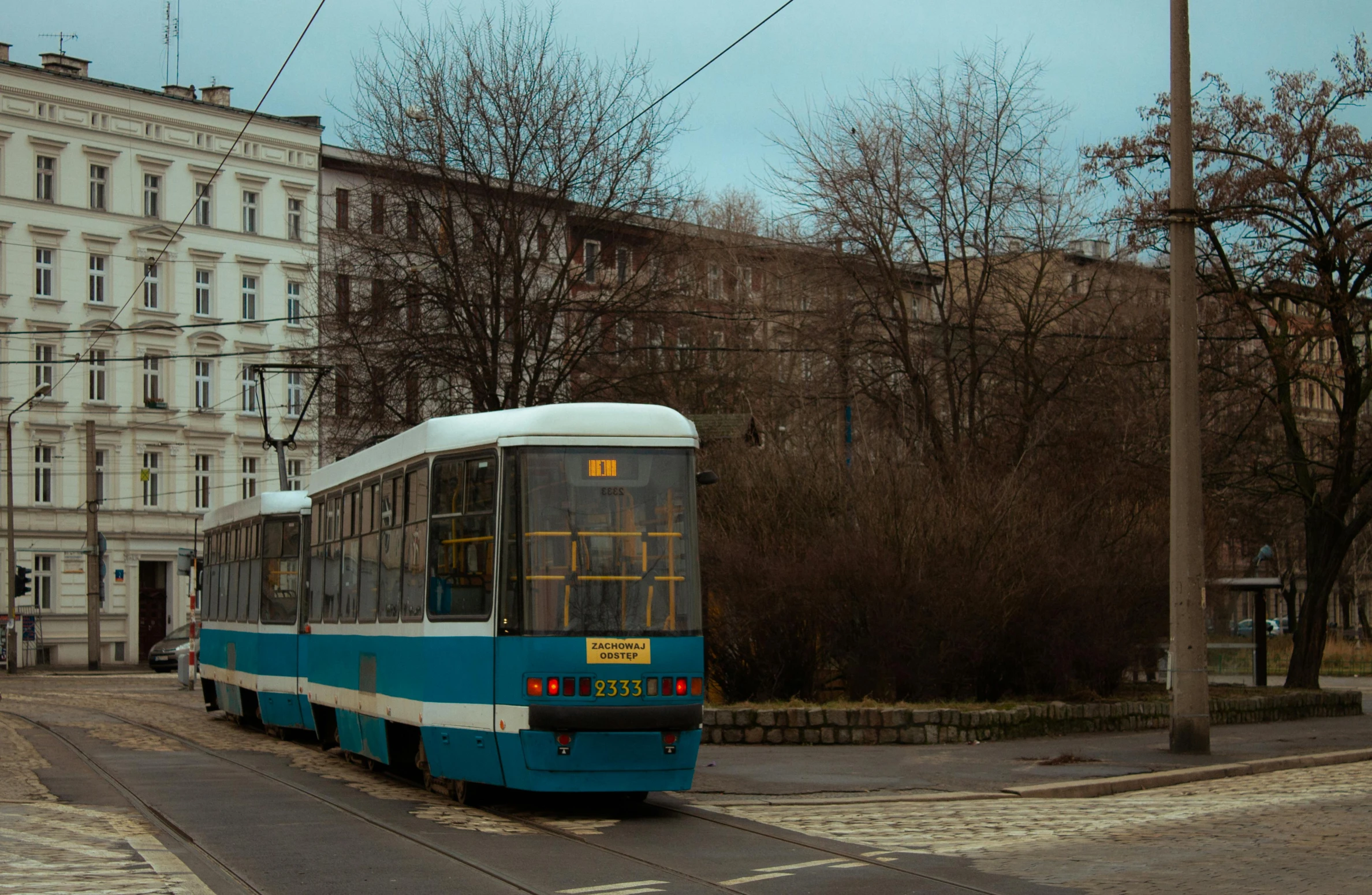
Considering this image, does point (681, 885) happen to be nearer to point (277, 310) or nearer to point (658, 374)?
point (658, 374)

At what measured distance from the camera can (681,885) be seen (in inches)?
372

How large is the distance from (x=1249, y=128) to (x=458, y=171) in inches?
535

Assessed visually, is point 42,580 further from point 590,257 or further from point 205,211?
point 590,257

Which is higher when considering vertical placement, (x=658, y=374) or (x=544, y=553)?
(x=658, y=374)

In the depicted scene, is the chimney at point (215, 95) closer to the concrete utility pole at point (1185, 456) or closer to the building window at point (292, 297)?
the building window at point (292, 297)

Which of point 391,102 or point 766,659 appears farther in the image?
point 391,102

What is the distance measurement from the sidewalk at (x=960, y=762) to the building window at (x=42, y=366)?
43.7 m

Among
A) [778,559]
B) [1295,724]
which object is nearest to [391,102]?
[778,559]

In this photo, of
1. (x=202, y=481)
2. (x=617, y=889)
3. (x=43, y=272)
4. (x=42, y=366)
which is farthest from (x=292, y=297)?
(x=617, y=889)

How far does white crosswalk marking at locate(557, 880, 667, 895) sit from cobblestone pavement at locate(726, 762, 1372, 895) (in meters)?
2.23

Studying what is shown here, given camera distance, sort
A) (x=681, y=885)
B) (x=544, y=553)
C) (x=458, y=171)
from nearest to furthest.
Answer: (x=681, y=885) < (x=544, y=553) < (x=458, y=171)

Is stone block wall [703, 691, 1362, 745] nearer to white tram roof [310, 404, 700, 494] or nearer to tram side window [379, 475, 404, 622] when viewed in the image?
tram side window [379, 475, 404, 622]

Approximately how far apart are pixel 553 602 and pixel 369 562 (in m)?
3.76

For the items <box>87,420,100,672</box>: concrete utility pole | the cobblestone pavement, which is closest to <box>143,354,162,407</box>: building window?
<box>87,420,100,672</box>: concrete utility pole
